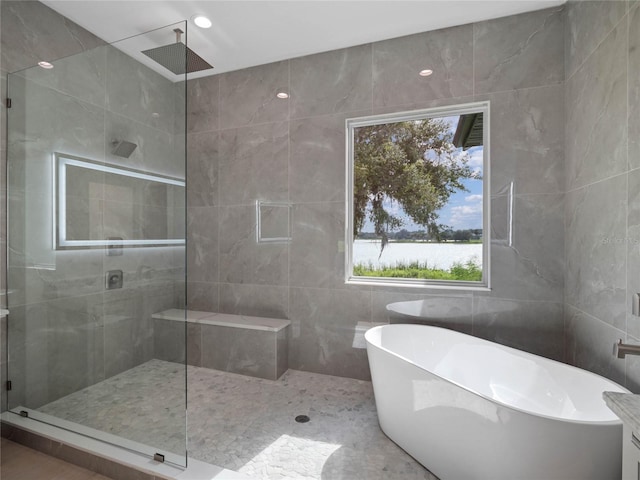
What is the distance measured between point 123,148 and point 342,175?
5.37ft

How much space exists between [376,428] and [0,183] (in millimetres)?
2855

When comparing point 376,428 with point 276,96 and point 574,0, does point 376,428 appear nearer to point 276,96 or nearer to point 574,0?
point 276,96

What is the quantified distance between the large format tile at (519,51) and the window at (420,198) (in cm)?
22

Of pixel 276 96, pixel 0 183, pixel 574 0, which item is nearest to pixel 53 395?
pixel 0 183

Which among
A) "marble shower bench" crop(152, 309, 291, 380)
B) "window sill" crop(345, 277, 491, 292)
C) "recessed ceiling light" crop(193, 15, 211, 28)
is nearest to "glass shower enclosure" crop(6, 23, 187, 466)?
"recessed ceiling light" crop(193, 15, 211, 28)

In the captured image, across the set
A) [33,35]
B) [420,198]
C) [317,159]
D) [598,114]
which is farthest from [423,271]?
[33,35]

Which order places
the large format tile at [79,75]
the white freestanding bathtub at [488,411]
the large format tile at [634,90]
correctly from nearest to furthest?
1. the white freestanding bathtub at [488,411]
2. the large format tile at [634,90]
3. the large format tile at [79,75]

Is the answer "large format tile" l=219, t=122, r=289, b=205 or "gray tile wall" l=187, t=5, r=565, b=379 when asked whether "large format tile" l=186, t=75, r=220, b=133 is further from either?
"large format tile" l=219, t=122, r=289, b=205

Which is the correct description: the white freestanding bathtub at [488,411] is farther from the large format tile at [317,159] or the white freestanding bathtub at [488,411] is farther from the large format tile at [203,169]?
the large format tile at [203,169]

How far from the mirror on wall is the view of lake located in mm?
1605

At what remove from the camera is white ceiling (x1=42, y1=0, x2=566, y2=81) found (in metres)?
2.23

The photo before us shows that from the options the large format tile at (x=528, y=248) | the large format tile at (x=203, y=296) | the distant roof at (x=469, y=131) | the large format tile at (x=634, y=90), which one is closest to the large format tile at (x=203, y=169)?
the large format tile at (x=203, y=296)

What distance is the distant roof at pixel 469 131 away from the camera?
2.51 m

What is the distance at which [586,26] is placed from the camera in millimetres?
1953
